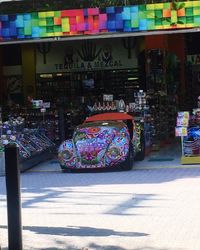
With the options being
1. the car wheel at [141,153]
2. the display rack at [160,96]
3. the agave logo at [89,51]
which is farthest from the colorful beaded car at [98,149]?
the agave logo at [89,51]

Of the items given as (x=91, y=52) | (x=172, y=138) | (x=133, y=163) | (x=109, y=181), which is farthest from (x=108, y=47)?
(x=109, y=181)

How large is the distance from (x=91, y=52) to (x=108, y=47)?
2.19 feet

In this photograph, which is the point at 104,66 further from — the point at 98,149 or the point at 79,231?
the point at 79,231

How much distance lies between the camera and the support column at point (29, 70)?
71.9ft

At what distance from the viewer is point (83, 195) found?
9797 mm

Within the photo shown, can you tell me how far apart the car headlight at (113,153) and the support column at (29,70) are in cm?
1006

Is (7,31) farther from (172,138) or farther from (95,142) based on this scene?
(172,138)

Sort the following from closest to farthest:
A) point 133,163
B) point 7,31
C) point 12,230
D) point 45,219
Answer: point 12,230 < point 45,219 < point 133,163 < point 7,31

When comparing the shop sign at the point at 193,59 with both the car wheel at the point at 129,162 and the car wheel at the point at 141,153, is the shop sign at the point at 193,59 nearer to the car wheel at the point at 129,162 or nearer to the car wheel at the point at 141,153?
the car wheel at the point at 141,153

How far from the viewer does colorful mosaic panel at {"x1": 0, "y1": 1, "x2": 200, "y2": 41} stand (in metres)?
13.7

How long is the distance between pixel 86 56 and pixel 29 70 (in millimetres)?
2278

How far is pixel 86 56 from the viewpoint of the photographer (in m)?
21.6

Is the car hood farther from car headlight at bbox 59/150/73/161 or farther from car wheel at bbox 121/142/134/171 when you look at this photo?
car wheel at bbox 121/142/134/171

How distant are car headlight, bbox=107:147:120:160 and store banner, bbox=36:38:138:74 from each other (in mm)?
9145
